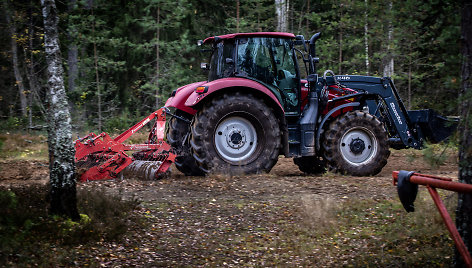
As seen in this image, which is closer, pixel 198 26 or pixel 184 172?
pixel 184 172

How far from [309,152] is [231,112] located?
169 cm

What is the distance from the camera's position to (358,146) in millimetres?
9352

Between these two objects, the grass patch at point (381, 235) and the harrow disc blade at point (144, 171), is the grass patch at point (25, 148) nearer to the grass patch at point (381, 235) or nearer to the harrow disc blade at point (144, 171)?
the harrow disc blade at point (144, 171)

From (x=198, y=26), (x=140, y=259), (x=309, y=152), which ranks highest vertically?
(x=198, y=26)

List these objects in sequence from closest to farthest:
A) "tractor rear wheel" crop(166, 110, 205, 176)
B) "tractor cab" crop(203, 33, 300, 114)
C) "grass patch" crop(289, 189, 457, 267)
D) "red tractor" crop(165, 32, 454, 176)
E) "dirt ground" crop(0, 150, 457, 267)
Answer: "grass patch" crop(289, 189, 457, 267)
"dirt ground" crop(0, 150, 457, 267)
"red tractor" crop(165, 32, 454, 176)
"tractor cab" crop(203, 33, 300, 114)
"tractor rear wheel" crop(166, 110, 205, 176)

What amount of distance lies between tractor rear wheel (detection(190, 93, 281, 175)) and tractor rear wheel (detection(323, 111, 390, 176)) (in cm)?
110

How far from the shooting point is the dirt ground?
5375 millimetres

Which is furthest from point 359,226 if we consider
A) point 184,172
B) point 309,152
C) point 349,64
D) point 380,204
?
point 349,64

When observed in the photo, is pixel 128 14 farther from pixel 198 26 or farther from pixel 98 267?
pixel 98 267

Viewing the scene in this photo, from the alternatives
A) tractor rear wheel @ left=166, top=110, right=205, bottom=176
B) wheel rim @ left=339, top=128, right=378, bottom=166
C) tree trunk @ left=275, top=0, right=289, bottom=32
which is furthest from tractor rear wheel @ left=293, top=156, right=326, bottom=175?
tree trunk @ left=275, top=0, right=289, bottom=32

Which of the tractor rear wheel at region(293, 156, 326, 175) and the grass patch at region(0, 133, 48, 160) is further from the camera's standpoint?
the grass patch at region(0, 133, 48, 160)

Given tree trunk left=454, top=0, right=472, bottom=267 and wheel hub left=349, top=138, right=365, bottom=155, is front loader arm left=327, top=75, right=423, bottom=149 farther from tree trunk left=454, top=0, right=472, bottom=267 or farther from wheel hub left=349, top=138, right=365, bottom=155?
tree trunk left=454, top=0, right=472, bottom=267

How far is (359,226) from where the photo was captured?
245 inches

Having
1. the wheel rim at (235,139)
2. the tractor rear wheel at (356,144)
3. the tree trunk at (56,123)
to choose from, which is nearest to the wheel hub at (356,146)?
the tractor rear wheel at (356,144)
